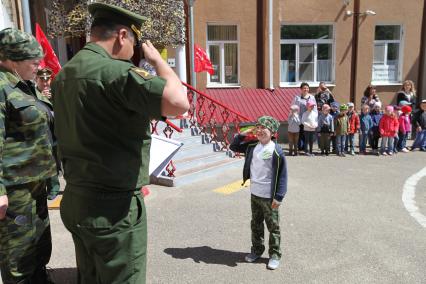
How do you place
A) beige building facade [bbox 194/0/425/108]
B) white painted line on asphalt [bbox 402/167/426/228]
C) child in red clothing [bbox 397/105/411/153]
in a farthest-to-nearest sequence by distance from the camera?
beige building facade [bbox 194/0/425/108] < child in red clothing [bbox 397/105/411/153] < white painted line on asphalt [bbox 402/167/426/228]

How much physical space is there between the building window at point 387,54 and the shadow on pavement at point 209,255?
10.7m

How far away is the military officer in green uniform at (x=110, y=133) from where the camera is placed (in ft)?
5.56

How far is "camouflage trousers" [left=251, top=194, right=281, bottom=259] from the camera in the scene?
12.3 ft

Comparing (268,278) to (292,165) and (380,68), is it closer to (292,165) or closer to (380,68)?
(292,165)

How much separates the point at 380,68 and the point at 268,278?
1130 cm

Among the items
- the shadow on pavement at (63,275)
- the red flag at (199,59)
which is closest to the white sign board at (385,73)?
the red flag at (199,59)

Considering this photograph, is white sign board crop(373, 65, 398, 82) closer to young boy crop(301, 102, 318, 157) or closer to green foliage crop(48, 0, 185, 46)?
young boy crop(301, 102, 318, 157)

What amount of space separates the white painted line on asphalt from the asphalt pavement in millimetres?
52

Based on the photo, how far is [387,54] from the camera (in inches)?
512

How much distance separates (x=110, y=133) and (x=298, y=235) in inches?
131

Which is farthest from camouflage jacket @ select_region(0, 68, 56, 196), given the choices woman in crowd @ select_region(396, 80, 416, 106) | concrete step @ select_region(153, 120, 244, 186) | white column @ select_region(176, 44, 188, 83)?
woman in crowd @ select_region(396, 80, 416, 106)

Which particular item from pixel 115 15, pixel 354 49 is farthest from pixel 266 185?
pixel 354 49

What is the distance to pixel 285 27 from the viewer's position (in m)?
12.5

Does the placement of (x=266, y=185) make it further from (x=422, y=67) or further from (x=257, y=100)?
(x=422, y=67)
